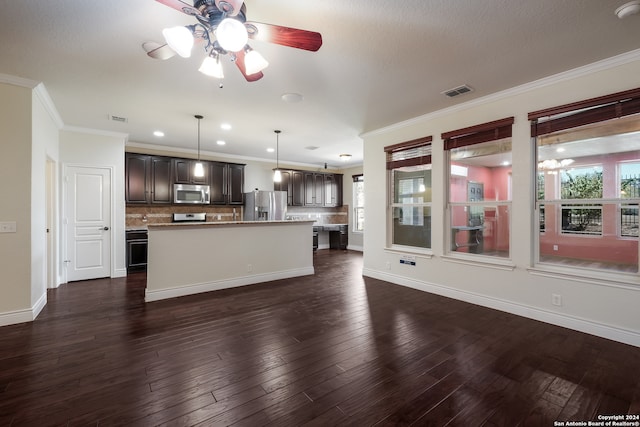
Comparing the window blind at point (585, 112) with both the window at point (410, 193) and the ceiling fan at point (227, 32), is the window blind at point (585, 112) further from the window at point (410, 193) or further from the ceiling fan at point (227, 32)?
the ceiling fan at point (227, 32)

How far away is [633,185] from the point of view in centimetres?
273

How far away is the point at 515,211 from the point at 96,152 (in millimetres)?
6672

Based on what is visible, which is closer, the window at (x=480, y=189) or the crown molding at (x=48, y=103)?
the crown molding at (x=48, y=103)

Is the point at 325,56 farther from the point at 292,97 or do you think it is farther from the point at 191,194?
the point at 191,194

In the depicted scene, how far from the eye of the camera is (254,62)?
205cm

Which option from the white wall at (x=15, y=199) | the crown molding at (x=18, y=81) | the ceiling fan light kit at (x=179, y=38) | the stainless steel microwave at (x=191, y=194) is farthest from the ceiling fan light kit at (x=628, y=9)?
the stainless steel microwave at (x=191, y=194)

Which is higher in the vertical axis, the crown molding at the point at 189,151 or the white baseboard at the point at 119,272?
the crown molding at the point at 189,151

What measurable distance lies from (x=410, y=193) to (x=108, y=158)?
18.0ft

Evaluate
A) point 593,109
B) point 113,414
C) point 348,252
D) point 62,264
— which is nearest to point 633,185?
point 593,109

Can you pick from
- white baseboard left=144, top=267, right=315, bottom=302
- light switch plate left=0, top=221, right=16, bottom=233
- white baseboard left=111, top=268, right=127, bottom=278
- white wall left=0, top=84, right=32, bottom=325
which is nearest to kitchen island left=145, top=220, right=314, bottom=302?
white baseboard left=144, top=267, right=315, bottom=302

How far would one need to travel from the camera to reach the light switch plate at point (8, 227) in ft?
10.3

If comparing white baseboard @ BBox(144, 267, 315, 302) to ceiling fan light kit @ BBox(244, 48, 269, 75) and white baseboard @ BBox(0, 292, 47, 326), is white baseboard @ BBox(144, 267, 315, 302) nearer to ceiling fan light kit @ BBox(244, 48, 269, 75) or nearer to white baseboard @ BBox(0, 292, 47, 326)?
white baseboard @ BBox(0, 292, 47, 326)

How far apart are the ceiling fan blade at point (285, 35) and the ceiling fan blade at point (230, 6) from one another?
4.7 inches

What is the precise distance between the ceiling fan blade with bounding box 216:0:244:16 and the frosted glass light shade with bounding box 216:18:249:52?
0.08 meters
